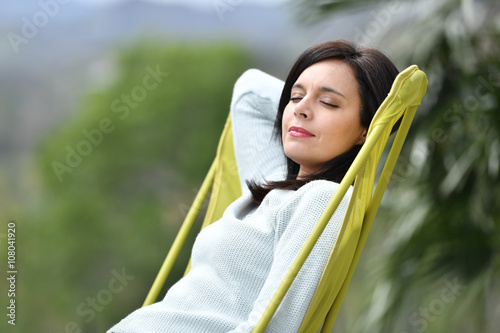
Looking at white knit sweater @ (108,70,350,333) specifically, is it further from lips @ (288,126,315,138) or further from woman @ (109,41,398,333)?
lips @ (288,126,315,138)

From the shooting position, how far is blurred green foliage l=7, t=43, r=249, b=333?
9.99 metres

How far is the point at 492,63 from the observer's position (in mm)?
2660

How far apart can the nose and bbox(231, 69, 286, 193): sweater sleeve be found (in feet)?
0.78

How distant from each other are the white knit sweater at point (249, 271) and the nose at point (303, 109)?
140mm

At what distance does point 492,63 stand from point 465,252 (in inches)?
27.8

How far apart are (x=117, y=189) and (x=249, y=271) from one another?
9652 mm

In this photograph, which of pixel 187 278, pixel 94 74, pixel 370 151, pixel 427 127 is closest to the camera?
pixel 370 151

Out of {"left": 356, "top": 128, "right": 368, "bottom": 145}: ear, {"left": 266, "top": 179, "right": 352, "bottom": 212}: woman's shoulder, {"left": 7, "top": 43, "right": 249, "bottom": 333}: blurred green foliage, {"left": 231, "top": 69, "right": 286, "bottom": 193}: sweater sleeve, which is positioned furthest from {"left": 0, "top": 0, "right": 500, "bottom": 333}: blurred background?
{"left": 266, "top": 179, "right": 352, "bottom": 212}: woman's shoulder

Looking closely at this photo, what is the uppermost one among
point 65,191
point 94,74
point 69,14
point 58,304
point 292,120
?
point 292,120

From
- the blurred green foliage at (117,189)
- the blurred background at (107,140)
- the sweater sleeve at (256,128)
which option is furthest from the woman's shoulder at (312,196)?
the blurred green foliage at (117,189)

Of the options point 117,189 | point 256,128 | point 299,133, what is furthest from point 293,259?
point 117,189

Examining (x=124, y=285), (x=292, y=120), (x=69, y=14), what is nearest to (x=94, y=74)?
(x=69, y=14)

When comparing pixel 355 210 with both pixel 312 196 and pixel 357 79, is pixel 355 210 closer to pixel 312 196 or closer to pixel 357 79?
pixel 312 196

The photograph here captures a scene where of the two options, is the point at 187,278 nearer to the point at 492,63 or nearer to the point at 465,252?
the point at 465,252
